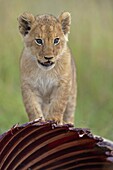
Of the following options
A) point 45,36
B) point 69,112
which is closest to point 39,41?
point 45,36

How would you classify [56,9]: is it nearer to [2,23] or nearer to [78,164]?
[2,23]

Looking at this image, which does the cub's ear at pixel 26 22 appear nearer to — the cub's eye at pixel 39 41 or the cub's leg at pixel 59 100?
the cub's eye at pixel 39 41

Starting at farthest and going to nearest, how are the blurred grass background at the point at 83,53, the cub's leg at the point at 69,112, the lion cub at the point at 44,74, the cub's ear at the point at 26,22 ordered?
1. the blurred grass background at the point at 83,53
2. the cub's leg at the point at 69,112
3. the cub's ear at the point at 26,22
4. the lion cub at the point at 44,74

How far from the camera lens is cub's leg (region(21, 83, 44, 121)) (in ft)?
14.1

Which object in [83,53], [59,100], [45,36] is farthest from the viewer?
[83,53]

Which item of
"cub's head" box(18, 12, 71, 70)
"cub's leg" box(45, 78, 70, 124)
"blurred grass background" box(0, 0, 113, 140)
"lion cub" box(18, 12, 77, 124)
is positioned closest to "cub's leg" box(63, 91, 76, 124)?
"lion cub" box(18, 12, 77, 124)

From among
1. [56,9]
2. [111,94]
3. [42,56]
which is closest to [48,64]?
[42,56]

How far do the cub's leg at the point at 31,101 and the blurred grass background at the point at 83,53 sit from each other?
72.5 inches

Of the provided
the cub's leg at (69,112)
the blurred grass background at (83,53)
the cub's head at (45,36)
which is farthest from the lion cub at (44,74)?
the blurred grass background at (83,53)

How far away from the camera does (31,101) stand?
4.33 metres

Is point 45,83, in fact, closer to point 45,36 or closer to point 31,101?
point 31,101

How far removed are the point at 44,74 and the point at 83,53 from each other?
2663 millimetres

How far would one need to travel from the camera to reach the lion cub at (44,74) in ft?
13.8

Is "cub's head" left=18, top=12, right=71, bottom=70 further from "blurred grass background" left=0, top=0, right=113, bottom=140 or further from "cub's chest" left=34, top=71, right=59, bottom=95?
"blurred grass background" left=0, top=0, right=113, bottom=140
